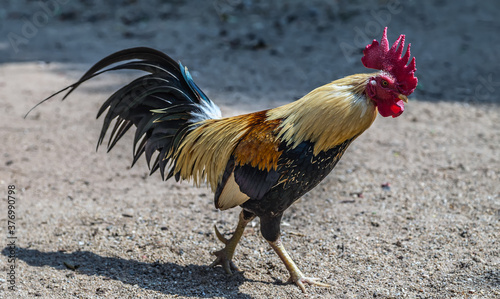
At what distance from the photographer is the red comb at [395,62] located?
3.48 meters

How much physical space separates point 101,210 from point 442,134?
4.40 meters

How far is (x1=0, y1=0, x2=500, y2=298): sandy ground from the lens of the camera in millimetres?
4137

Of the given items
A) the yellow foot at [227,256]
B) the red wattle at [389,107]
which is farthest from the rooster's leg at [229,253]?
the red wattle at [389,107]

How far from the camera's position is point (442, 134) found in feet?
22.4

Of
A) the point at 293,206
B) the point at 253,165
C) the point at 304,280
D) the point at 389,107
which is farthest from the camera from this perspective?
the point at 293,206

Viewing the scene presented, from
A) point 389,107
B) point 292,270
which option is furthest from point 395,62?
point 292,270

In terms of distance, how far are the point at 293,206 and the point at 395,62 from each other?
2123 mm

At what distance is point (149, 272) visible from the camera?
165 inches

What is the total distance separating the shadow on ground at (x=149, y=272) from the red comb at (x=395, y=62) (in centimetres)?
191

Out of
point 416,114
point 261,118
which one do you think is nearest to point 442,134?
point 416,114

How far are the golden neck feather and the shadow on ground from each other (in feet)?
4.27

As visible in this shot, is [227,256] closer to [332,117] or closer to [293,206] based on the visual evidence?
[293,206]

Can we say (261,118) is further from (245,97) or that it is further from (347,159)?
(245,97)

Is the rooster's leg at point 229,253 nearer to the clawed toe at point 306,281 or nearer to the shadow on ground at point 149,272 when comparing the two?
the shadow on ground at point 149,272
